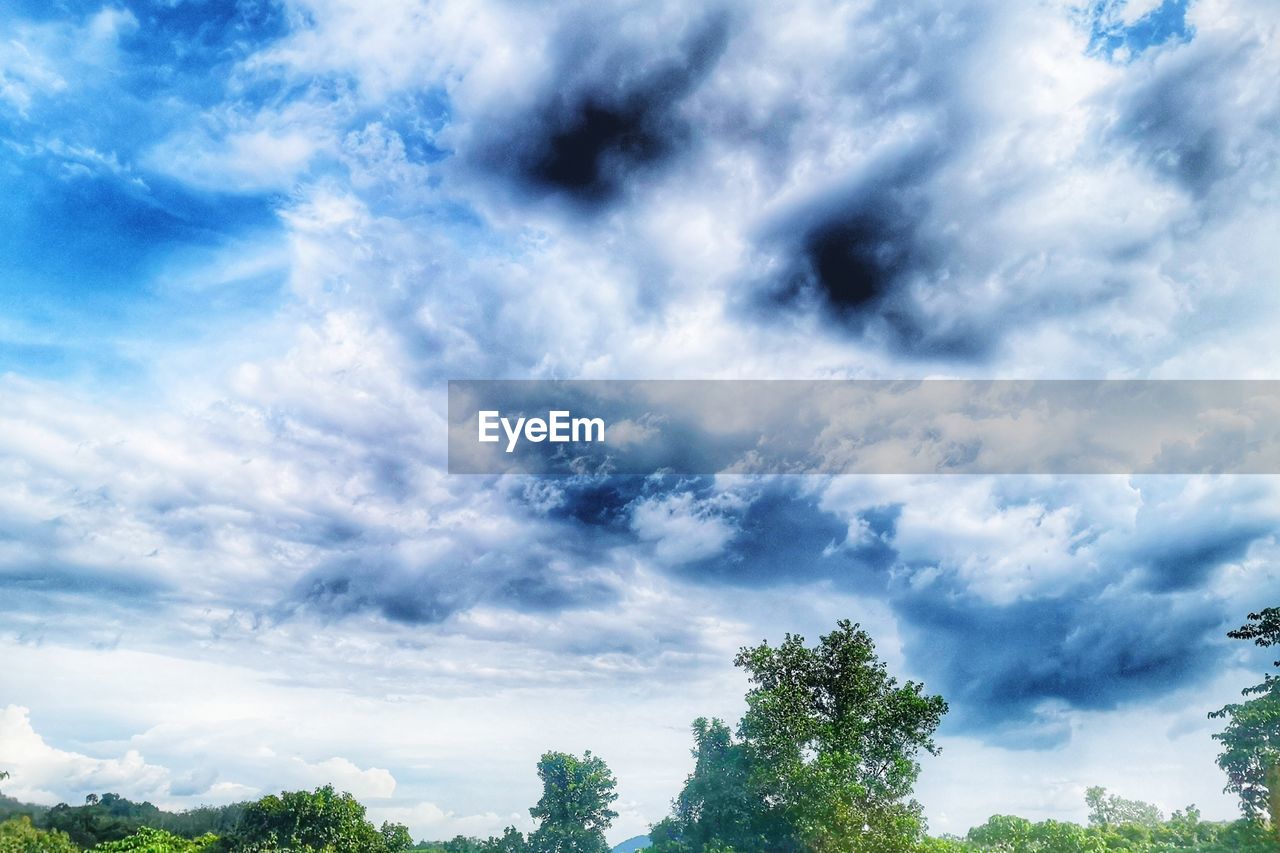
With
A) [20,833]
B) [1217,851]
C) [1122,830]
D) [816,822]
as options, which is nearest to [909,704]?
[816,822]

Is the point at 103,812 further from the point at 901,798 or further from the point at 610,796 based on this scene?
the point at 901,798

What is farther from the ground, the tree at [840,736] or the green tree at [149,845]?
the tree at [840,736]

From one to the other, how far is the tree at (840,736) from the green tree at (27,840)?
154 ft

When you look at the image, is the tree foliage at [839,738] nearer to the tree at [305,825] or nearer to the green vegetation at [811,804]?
the green vegetation at [811,804]

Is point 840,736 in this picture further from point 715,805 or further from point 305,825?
point 305,825

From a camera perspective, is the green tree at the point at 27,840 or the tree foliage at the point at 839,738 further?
the green tree at the point at 27,840

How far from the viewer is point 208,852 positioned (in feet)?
190

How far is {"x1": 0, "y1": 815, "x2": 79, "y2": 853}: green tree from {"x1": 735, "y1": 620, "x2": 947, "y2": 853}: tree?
1854 inches

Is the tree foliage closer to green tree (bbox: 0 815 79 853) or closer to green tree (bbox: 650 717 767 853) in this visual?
green tree (bbox: 650 717 767 853)

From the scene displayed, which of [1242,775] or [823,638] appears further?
[1242,775]

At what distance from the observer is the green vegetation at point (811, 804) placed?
3731cm

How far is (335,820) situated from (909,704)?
149 ft

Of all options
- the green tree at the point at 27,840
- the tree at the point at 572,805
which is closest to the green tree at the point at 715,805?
the tree at the point at 572,805

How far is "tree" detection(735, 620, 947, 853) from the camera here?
35.9 meters
